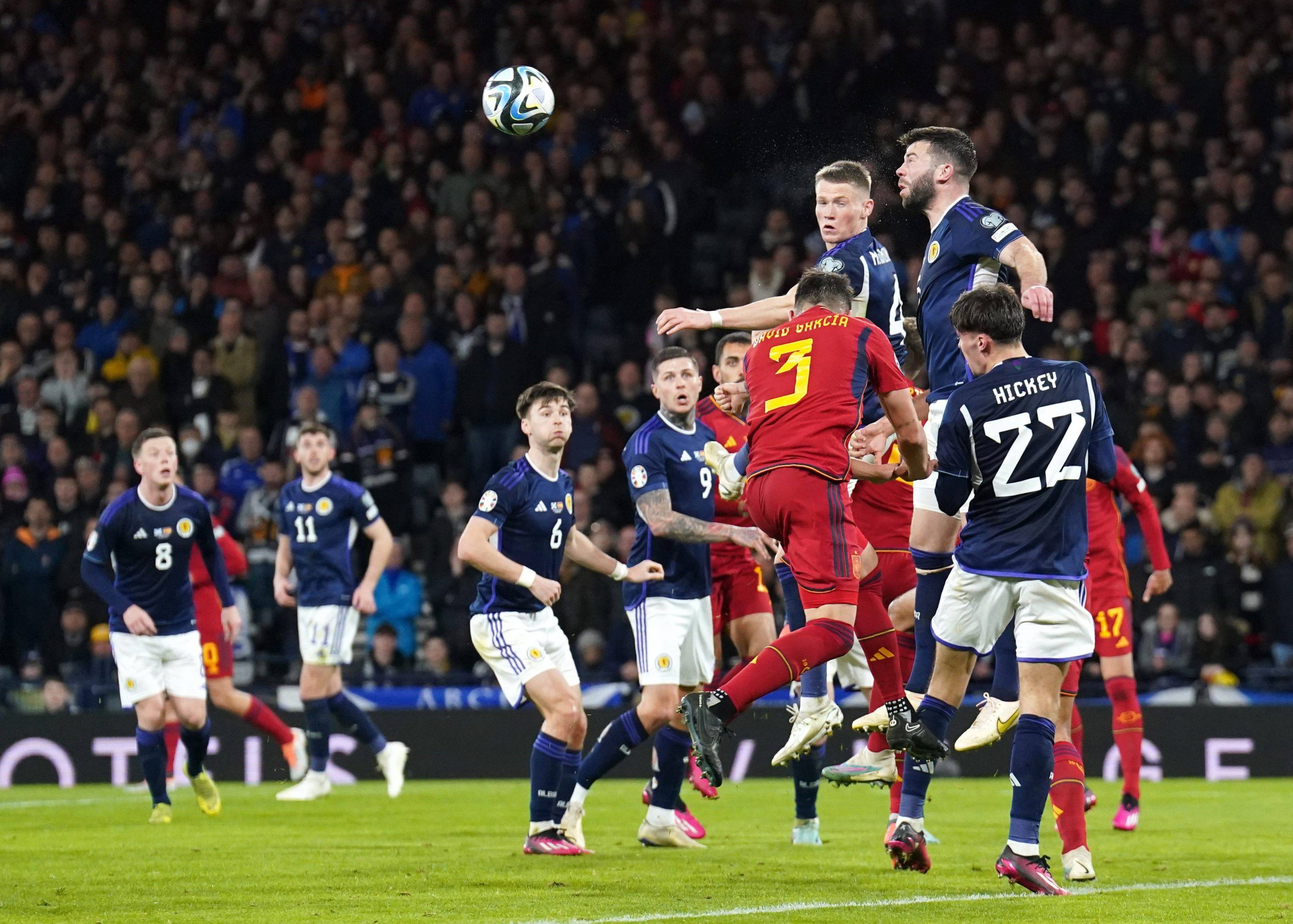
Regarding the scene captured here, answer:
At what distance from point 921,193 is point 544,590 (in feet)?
9.13

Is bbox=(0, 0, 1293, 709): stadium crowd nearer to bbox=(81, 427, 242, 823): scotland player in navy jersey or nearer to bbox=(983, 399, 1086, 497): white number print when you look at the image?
bbox=(81, 427, 242, 823): scotland player in navy jersey

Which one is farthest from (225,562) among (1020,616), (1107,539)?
(1020,616)

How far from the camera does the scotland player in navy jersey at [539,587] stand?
9320mm

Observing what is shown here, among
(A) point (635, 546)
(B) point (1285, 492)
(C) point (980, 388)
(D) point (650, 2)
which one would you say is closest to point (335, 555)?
(A) point (635, 546)

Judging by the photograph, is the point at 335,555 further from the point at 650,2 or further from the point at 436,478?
the point at 650,2

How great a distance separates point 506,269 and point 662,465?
348 inches

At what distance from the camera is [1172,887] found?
7684mm

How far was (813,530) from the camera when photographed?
25.5ft

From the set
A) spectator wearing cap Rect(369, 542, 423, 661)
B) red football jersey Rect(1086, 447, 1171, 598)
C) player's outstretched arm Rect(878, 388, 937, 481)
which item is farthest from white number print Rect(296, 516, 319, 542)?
player's outstretched arm Rect(878, 388, 937, 481)

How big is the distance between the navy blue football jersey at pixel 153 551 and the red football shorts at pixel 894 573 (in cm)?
488

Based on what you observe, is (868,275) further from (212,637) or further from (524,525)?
(212,637)

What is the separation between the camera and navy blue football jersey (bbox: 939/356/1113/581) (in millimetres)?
7215

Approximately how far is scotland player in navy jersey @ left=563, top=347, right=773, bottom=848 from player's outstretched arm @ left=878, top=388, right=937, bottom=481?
6.35 ft

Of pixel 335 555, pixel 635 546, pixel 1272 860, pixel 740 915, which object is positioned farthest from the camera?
pixel 335 555
